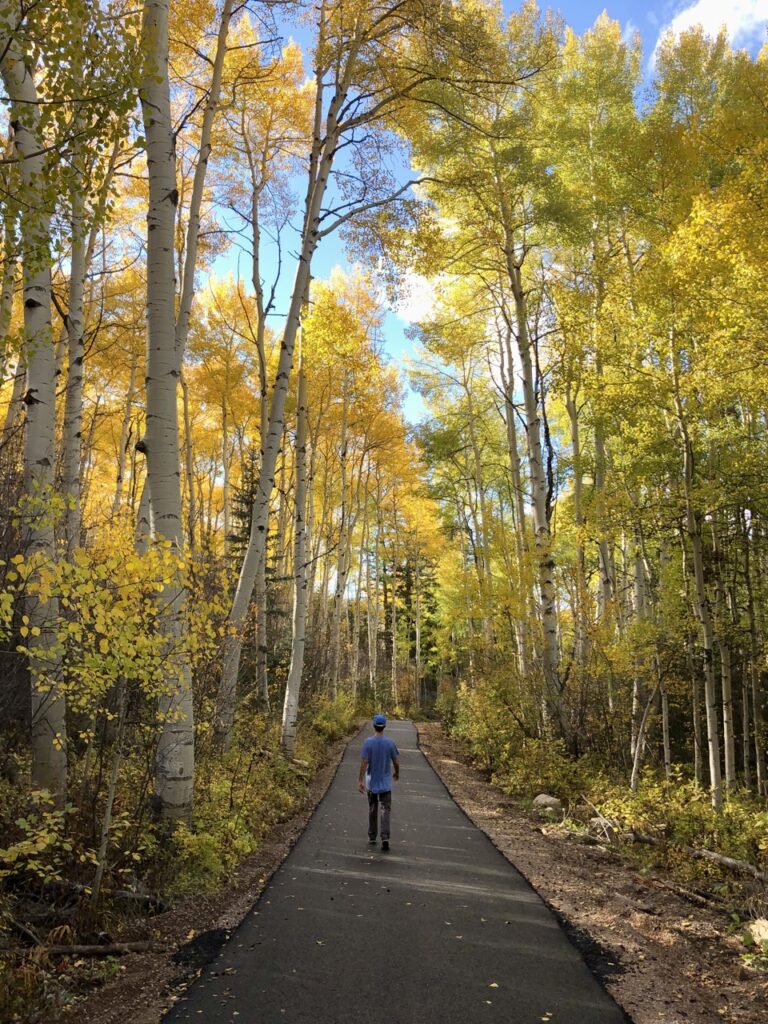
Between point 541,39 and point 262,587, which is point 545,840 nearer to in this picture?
point 262,587

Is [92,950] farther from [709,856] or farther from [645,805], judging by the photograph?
[645,805]

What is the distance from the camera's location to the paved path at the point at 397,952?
A: 130 inches

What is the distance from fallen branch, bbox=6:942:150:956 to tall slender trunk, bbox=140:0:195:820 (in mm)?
1355

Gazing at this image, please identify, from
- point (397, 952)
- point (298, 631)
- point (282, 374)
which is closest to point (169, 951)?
point (397, 952)

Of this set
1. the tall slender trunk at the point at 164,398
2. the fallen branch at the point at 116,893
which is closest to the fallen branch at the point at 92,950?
the fallen branch at the point at 116,893

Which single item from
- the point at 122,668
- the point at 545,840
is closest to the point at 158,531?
the point at 122,668

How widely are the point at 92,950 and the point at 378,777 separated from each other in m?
3.76

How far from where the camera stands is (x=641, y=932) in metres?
4.50

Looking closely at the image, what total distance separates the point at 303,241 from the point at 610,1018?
783cm

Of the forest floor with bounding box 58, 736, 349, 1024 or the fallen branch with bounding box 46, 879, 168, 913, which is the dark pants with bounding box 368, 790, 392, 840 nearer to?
the forest floor with bounding box 58, 736, 349, 1024

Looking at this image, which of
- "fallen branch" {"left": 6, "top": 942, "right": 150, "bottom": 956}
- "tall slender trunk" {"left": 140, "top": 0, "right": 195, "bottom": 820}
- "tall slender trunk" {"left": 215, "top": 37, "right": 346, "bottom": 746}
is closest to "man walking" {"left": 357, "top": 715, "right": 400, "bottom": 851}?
"tall slender trunk" {"left": 215, "top": 37, "right": 346, "bottom": 746}

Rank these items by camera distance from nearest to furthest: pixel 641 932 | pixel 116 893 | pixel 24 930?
pixel 24 930 → pixel 116 893 → pixel 641 932

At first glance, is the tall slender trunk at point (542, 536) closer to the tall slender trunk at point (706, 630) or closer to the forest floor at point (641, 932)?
the tall slender trunk at point (706, 630)

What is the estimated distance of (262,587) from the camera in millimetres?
11750
